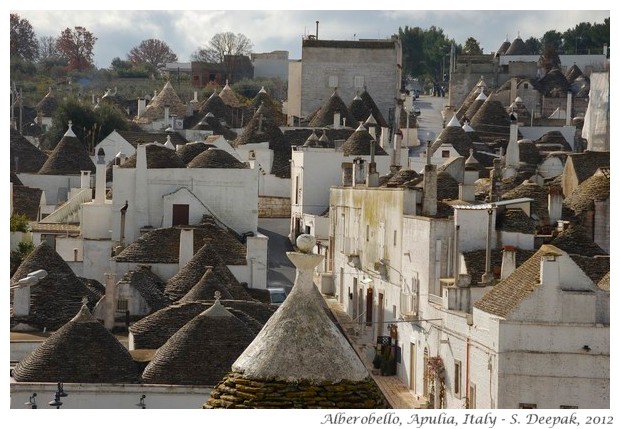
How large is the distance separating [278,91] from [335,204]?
50.0 meters

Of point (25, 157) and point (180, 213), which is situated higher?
point (25, 157)

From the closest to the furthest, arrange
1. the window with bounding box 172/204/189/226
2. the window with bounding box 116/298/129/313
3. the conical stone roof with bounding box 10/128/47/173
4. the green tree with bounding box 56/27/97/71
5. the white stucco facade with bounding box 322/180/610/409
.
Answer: the white stucco facade with bounding box 322/180/610/409, the window with bounding box 116/298/129/313, the window with bounding box 172/204/189/226, the conical stone roof with bounding box 10/128/47/173, the green tree with bounding box 56/27/97/71

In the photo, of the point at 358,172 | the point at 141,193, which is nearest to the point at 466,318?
the point at 141,193

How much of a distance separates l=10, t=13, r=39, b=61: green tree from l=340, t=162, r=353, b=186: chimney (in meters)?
35.5

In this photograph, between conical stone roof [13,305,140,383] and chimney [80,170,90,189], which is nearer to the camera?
conical stone roof [13,305,140,383]

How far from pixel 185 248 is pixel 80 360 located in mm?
13729

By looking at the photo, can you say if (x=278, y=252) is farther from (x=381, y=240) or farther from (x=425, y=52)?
(x=425, y=52)

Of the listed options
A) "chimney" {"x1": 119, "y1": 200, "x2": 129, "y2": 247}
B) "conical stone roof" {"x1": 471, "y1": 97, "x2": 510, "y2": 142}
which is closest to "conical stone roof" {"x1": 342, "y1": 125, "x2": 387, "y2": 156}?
"chimney" {"x1": 119, "y1": 200, "x2": 129, "y2": 247}

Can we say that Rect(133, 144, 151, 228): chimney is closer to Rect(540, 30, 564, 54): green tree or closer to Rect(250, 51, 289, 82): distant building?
Rect(250, 51, 289, 82): distant building

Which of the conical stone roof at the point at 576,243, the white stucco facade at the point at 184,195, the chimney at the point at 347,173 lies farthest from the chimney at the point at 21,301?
the chimney at the point at 347,173

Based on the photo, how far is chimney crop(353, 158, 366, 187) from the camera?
53.0m

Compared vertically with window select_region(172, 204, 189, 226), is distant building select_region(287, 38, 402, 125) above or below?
above

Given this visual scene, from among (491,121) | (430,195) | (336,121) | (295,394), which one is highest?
(491,121)

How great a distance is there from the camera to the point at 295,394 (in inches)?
526
